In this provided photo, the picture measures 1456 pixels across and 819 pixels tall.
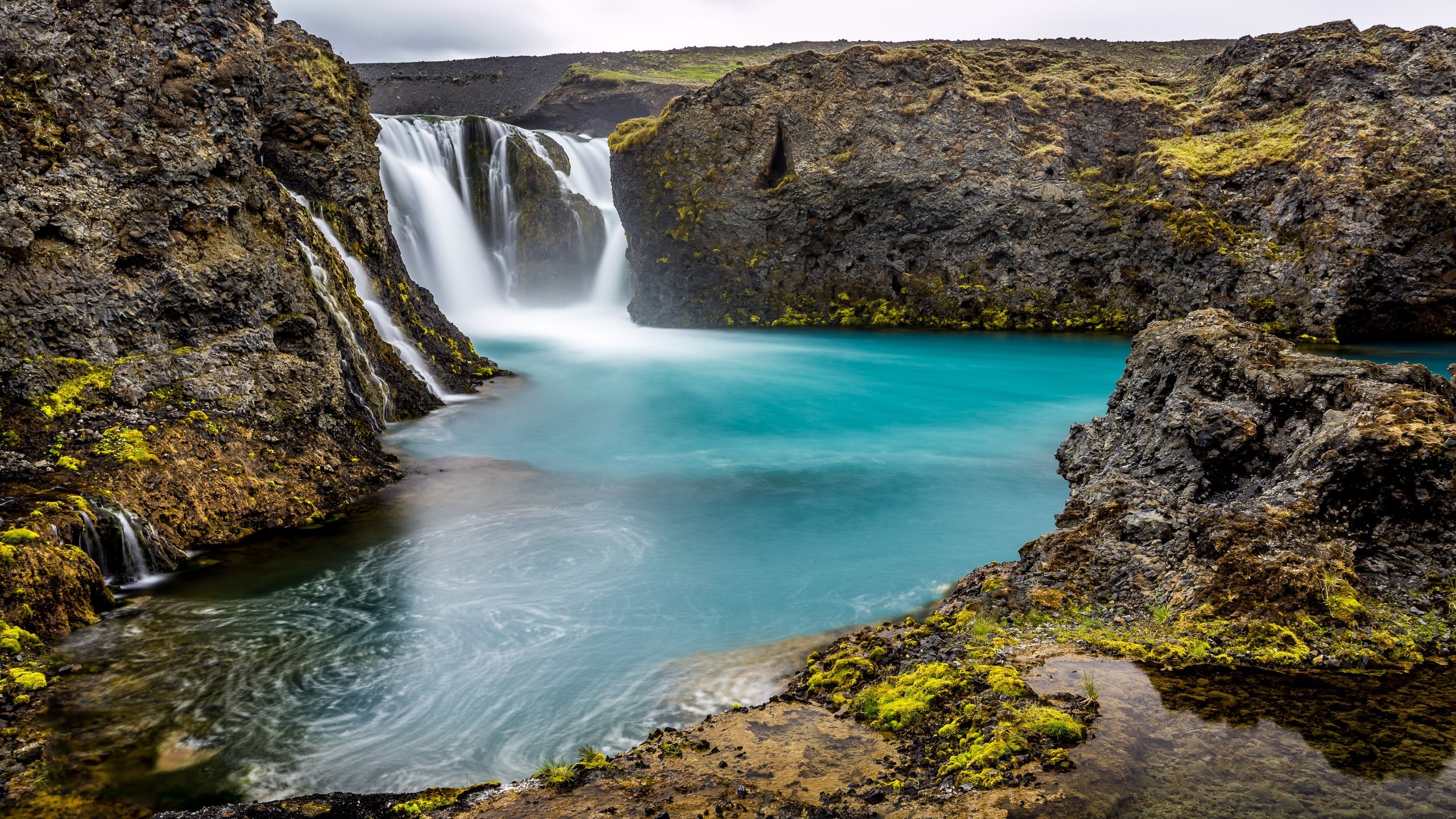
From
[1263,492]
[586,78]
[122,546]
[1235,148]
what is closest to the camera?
[1263,492]

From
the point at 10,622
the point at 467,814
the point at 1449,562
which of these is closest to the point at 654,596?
the point at 467,814

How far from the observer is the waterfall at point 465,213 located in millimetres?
28125

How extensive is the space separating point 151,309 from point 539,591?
17.8ft

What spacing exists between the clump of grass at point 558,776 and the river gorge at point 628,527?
0.8 inches

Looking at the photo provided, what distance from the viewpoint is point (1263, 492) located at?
17.5ft

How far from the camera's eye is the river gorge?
3977 millimetres

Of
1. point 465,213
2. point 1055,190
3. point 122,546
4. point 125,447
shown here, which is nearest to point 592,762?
point 122,546

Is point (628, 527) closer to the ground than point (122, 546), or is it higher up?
closer to the ground

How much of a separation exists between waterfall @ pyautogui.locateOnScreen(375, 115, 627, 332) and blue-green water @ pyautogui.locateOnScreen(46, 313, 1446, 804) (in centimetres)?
1424

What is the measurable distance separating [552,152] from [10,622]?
3039cm

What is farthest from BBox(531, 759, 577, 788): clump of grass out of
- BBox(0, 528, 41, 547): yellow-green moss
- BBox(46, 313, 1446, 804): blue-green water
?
BBox(0, 528, 41, 547): yellow-green moss

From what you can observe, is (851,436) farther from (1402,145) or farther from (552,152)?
(552,152)

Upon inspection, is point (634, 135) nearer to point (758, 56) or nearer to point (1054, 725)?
point (1054, 725)

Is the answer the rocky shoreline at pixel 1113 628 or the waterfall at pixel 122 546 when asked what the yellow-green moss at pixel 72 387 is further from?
the rocky shoreline at pixel 1113 628
